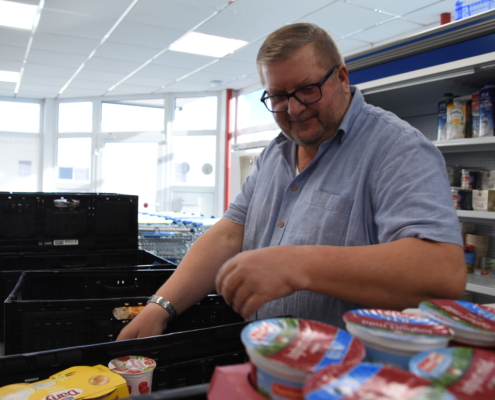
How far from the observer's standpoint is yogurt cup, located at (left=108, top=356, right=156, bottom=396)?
2.54 ft

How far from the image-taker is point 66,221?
2049 millimetres

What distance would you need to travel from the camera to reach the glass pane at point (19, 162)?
9394mm

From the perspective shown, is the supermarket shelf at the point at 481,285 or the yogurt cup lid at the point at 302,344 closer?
the yogurt cup lid at the point at 302,344

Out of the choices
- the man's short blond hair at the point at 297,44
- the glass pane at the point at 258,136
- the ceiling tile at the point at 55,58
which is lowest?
the man's short blond hair at the point at 297,44

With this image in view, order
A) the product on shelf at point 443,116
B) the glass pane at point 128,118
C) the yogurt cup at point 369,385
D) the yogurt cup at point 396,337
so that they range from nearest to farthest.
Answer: the yogurt cup at point 369,385 < the yogurt cup at point 396,337 < the product on shelf at point 443,116 < the glass pane at point 128,118

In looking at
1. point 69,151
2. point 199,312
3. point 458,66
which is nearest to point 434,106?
point 458,66

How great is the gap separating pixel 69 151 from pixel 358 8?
24.3 ft

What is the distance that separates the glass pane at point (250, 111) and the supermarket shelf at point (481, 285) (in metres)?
5.72

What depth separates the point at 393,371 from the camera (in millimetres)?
394

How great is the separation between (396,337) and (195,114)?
8.81 m

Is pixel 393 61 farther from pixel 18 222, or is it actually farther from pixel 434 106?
pixel 18 222

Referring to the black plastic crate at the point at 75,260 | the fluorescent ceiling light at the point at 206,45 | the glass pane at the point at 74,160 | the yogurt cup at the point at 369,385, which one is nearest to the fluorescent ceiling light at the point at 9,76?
the glass pane at the point at 74,160

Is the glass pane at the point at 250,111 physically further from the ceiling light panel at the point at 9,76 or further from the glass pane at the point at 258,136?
the ceiling light panel at the point at 9,76

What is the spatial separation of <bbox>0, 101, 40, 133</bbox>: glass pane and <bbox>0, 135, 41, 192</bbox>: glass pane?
0.22 m
